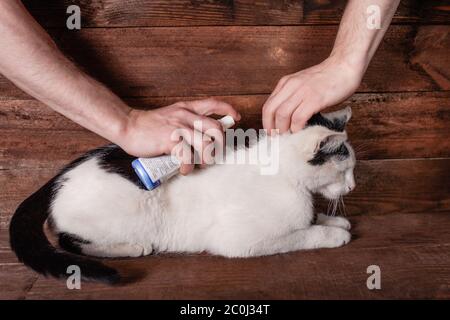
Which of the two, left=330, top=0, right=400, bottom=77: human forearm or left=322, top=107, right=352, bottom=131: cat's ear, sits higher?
left=330, top=0, right=400, bottom=77: human forearm

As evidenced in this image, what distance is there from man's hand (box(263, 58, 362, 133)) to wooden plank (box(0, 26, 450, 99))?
24 centimetres

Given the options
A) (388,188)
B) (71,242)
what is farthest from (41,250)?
(388,188)

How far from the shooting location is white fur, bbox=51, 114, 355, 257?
3.59 ft

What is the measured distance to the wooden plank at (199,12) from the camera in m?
1.22

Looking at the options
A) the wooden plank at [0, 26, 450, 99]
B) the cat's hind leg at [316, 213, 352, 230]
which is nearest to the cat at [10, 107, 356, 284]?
the cat's hind leg at [316, 213, 352, 230]

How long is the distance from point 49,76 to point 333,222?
2.78 ft

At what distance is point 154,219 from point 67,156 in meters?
0.40

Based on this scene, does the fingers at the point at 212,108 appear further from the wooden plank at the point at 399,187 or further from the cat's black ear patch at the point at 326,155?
the wooden plank at the point at 399,187

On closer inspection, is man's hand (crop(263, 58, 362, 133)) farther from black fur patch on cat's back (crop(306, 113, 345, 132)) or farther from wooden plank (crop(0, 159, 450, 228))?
wooden plank (crop(0, 159, 450, 228))

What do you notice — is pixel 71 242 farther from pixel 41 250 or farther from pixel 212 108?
pixel 212 108

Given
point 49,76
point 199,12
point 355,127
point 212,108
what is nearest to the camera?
point 49,76

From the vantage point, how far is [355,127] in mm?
1383

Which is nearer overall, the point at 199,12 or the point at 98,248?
the point at 98,248

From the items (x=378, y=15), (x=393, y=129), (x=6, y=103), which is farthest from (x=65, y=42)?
(x=393, y=129)
